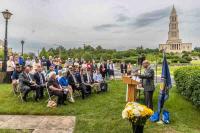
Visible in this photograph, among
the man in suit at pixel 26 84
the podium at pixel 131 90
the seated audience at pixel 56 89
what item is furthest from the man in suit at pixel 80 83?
the man in suit at pixel 26 84

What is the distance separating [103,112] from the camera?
38.2 feet

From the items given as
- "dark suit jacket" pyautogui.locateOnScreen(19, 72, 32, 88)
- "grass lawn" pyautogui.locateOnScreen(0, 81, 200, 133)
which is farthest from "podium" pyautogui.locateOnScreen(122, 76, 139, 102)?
"dark suit jacket" pyautogui.locateOnScreen(19, 72, 32, 88)

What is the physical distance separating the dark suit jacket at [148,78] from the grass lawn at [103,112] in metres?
1.34

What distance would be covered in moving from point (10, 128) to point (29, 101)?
3848mm

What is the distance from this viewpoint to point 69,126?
31.3 ft

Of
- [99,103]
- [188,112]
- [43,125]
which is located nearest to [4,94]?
[99,103]

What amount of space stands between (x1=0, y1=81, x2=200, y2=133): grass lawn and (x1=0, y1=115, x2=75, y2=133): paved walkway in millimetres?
317

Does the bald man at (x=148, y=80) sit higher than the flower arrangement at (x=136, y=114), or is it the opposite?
the bald man at (x=148, y=80)

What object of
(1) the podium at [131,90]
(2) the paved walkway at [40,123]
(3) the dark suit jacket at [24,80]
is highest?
(3) the dark suit jacket at [24,80]

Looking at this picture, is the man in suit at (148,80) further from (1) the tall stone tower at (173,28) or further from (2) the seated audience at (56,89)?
(1) the tall stone tower at (173,28)

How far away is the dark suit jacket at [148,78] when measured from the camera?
37.3ft

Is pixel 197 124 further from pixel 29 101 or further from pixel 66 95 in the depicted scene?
pixel 29 101

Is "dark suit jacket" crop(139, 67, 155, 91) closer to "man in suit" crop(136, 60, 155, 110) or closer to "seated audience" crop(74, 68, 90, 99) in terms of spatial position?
"man in suit" crop(136, 60, 155, 110)

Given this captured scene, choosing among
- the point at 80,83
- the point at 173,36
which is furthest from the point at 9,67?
the point at 173,36
